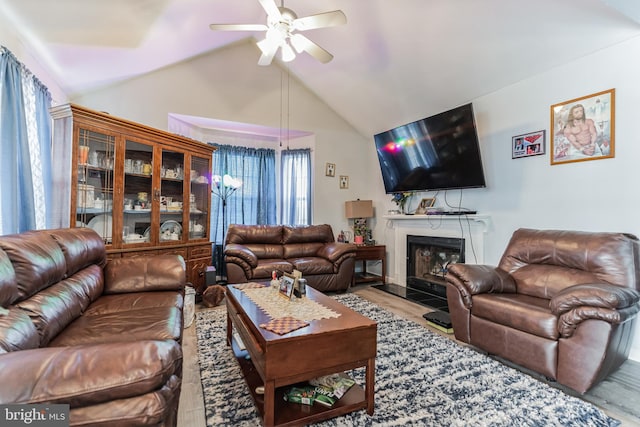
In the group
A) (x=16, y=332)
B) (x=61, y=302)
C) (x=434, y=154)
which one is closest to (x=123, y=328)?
(x=61, y=302)

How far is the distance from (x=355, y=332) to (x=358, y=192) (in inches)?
159

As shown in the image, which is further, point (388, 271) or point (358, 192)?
point (358, 192)

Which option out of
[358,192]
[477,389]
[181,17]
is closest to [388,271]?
[358,192]

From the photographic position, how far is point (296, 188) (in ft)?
17.0

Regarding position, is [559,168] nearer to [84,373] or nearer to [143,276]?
[84,373]

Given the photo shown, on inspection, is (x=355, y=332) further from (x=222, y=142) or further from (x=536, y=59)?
(x=222, y=142)

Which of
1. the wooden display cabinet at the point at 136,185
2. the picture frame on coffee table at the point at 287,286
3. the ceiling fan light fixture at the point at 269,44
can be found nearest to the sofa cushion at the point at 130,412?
the picture frame on coffee table at the point at 287,286

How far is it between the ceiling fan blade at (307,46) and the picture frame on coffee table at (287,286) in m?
1.97

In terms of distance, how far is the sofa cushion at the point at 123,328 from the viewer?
4.97 feet

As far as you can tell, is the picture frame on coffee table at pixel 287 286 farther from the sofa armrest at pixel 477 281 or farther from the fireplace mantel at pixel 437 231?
the fireplace mantel at pixel 437 231

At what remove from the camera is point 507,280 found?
2.51 metres

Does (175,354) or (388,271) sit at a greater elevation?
(175,354)

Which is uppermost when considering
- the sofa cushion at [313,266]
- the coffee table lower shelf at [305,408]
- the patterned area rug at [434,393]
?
the sofa cushion at [313,266]

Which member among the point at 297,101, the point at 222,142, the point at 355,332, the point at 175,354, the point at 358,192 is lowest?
the point at 355,332
